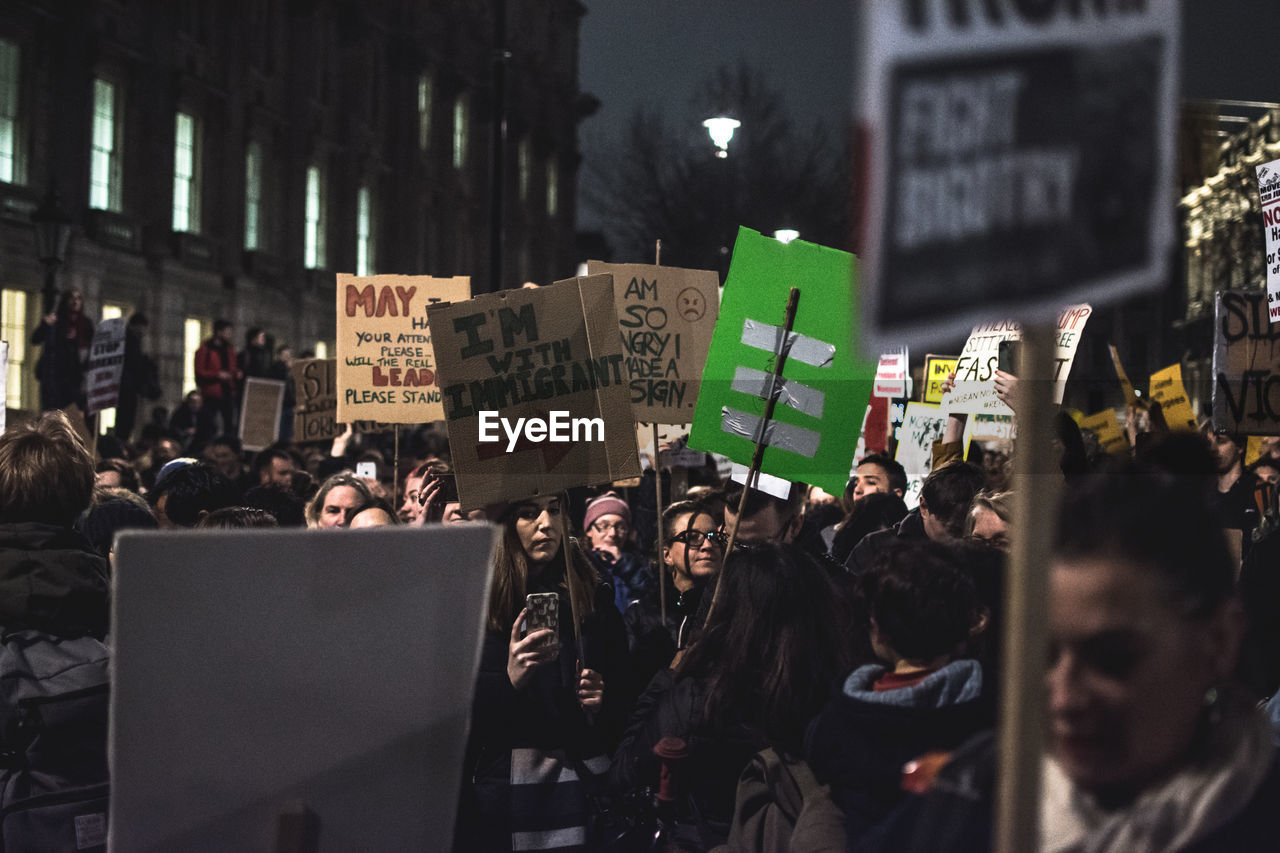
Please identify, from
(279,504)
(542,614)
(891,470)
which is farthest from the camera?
(891,470)

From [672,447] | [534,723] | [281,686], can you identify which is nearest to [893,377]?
[672,447]

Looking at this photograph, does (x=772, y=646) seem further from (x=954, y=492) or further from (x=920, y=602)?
(x=954, y=492)

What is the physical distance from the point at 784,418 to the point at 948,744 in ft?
10.3

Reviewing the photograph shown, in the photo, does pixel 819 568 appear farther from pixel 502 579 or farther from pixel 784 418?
pixel 784 418

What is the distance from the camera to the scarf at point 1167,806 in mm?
1815

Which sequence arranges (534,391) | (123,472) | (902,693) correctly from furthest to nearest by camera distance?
(123,472) → (534,391) → (902,693)

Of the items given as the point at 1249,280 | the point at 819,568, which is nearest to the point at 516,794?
the point at 819,568

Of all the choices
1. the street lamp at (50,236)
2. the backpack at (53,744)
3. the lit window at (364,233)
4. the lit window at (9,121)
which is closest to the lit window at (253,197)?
the lit window at (364,233)

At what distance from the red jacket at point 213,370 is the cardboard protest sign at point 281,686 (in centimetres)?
1869

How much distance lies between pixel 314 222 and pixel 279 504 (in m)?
28.7

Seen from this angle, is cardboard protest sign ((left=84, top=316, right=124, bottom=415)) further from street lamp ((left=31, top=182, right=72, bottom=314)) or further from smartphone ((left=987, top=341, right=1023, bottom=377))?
smartphone ((left=987, top=341, right=1023, bottom=377))

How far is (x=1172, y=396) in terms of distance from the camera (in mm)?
9422

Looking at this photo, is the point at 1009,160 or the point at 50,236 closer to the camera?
the point at 1009,160

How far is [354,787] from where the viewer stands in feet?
7.87
